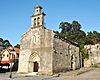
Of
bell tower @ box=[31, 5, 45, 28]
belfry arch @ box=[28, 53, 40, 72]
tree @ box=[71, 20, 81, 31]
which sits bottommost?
belfry arch @ box=[28, 53, 40, 72]

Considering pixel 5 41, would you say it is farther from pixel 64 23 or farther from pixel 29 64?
pixel 29 64

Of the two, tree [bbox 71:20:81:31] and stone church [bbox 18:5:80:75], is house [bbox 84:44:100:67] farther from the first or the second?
tree [bbox 71:20:81:31]

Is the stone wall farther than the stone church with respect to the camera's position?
Yes

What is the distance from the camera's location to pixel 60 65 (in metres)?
32.8

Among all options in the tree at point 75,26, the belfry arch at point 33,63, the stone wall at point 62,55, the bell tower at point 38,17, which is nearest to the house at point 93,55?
the stone wall at point 62,55

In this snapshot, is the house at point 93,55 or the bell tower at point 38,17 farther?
the house at point 93,55

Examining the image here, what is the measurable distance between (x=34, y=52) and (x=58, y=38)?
17.2 ft

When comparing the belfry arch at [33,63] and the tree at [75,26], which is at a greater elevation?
the tree at [75,26]

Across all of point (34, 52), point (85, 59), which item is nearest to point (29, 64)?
point (34, 52)

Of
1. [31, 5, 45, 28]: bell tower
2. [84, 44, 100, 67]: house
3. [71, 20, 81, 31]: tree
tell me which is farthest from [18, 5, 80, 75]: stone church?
[71, 20, 81, 31]: tree

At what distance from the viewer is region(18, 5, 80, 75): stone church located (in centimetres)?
3170

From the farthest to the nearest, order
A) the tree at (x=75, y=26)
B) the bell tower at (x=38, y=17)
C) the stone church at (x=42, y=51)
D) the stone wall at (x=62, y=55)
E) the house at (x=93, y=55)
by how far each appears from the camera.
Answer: the tree at (x=75, y=26) → the house at (x=93, y=55) → the bell tower at (x=38, y=17) → the stone wall at (x=62, y=55) → the stone church at (x=42, y=51)

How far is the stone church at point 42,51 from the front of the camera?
31.7 metres

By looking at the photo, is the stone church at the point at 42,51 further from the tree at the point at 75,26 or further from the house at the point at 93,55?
the tree at the point at 75,26
